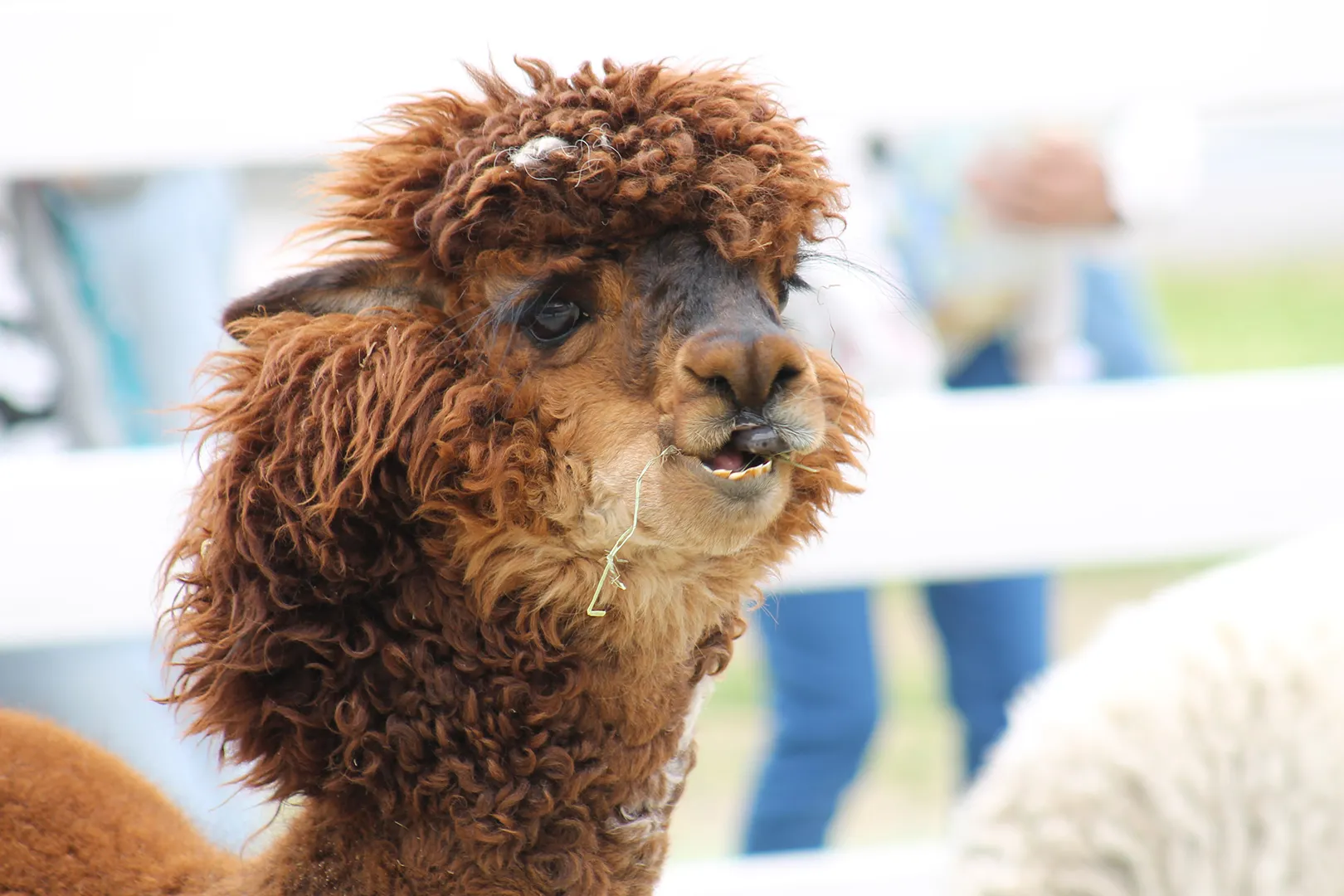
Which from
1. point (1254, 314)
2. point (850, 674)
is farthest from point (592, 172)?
point (1254, 314)

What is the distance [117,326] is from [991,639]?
2352 mm

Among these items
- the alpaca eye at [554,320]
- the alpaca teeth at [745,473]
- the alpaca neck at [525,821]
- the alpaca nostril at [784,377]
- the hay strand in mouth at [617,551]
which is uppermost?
the alpaca eye at [554,320]

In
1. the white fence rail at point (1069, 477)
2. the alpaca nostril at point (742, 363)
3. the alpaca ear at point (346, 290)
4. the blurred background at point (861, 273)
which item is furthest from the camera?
the white fence rail at point (1069, 477)

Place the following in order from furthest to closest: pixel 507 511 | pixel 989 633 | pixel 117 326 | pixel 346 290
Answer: pixel 989 633, pixel 117 326, pixel 346 290, pixel 507 511

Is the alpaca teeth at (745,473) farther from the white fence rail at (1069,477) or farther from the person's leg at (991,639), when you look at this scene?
the person's leg at (991,639)

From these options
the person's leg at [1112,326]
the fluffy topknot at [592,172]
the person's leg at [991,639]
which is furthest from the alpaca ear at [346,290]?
the person's leg at [1112,326]

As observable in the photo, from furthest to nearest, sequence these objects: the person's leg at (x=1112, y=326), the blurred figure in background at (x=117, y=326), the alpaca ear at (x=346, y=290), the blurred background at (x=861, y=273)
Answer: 1. the person's leg at (x=1112, y=326)
2. the blurred figure in background at (x=117, y=326)
3. the blurred background at (x=861, y=273)
4. the alpaca ear at (x=346, y=290)

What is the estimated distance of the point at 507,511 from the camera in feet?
5.09

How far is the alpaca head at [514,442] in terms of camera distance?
1534 mm

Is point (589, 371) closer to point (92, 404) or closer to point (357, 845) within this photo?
point (357, 845)

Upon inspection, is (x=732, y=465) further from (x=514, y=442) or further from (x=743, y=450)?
(x=514, y=442)

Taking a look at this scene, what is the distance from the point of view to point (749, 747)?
6125 mm

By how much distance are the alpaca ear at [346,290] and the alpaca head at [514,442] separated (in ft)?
0.13

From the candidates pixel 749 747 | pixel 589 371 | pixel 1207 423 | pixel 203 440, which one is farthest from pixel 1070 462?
pixel 749 747
